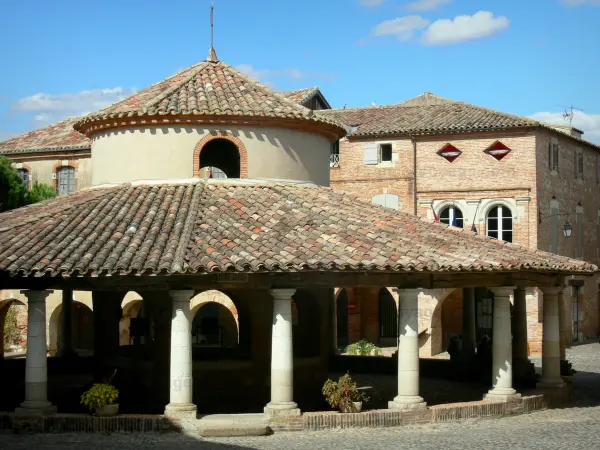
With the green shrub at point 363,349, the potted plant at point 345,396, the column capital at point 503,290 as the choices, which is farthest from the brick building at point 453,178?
the potted plant at point 345,396

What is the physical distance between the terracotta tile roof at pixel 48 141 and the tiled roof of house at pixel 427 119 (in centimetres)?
1166

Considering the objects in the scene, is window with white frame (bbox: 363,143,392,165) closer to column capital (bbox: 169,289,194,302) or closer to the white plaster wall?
the white plaster wall

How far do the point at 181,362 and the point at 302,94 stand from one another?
30.3 meters

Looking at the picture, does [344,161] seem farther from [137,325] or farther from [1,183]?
[137,325]

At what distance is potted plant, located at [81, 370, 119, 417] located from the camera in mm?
19234

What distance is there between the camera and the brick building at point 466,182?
1667 inches

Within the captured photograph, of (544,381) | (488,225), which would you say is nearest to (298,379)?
(544,381)

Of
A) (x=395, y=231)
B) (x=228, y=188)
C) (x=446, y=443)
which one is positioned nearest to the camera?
(x=446, y=443)

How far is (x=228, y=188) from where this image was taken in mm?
22984

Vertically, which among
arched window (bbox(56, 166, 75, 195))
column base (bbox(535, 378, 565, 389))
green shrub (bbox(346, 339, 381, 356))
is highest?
arched window (bbox(56, 166, 75, 195))

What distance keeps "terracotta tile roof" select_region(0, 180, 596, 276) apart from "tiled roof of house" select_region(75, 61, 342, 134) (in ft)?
5.21

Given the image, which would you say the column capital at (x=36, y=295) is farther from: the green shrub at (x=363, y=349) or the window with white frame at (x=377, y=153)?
the window with white frame at (x=377, y=153)

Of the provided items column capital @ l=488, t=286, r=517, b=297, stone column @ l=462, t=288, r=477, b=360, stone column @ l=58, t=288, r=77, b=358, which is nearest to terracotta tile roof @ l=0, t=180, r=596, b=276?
column capital @ l=488, t=286, r=517, b=297

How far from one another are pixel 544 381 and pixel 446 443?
22.2 ft
